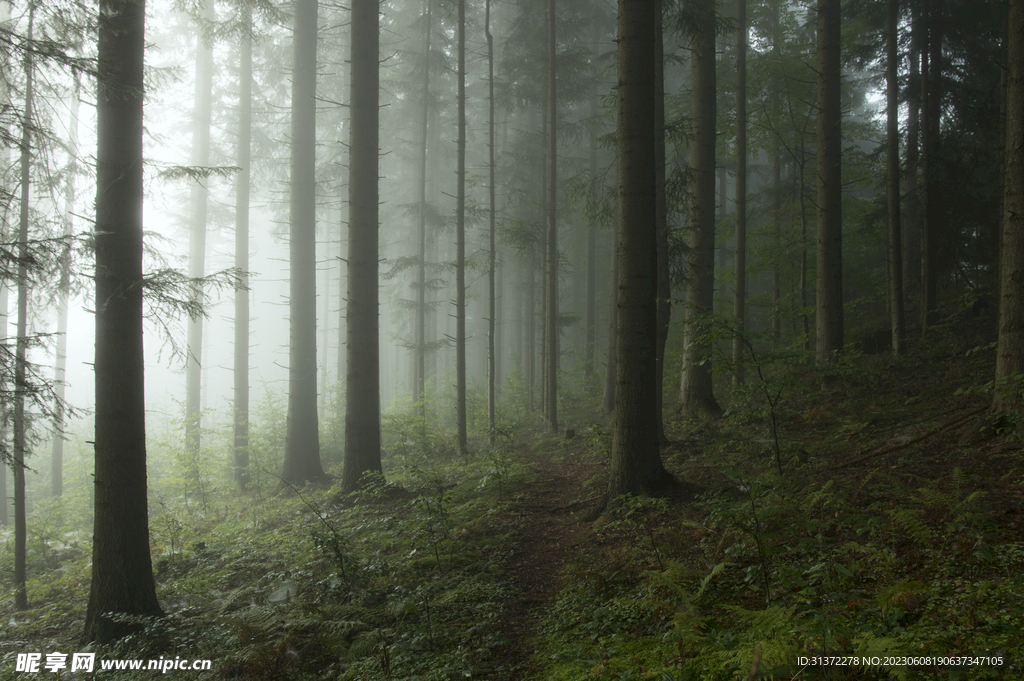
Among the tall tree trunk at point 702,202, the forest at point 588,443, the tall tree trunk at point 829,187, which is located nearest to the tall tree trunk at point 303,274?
the forest at point 588,443

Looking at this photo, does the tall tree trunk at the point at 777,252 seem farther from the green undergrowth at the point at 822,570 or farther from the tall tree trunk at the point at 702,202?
the green undergrowth at the point at 822,570

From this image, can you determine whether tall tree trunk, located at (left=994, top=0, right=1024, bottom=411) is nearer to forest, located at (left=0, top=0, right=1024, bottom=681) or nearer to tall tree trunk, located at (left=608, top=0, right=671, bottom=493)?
forest, located at (left=0, top=0, right=1024, bottom=681)

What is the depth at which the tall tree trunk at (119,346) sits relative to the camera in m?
5.53

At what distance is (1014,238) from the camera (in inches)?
226

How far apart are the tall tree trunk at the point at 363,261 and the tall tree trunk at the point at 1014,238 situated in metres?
8.54

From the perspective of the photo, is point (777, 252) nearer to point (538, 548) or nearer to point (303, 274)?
point (538, 548)

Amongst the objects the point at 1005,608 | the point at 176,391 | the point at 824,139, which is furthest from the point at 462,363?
the point at 176,391

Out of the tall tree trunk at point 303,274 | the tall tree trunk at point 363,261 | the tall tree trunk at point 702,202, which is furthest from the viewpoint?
the tall tree trunk at point 303,274

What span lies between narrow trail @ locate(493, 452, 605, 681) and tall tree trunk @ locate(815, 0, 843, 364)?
565 cm

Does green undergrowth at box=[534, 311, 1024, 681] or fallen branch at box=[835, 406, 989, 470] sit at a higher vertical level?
fallen branch at box=[835, 406, 989, 470]

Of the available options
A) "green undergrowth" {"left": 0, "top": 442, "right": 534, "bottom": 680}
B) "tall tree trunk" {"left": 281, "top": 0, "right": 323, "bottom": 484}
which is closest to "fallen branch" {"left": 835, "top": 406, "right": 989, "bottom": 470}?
"green undergrowth" {"left": 0, "top": 442, "right": 534, "bottom": 680}

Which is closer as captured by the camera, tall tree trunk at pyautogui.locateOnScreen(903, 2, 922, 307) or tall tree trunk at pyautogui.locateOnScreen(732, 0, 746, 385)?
tall tree trunk at pyautogui.locateOnScreen(732, 0, 746, 385)

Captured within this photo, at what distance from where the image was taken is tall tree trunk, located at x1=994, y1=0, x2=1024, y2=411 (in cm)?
570

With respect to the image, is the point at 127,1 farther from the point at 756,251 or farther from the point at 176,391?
the point at 176,391
